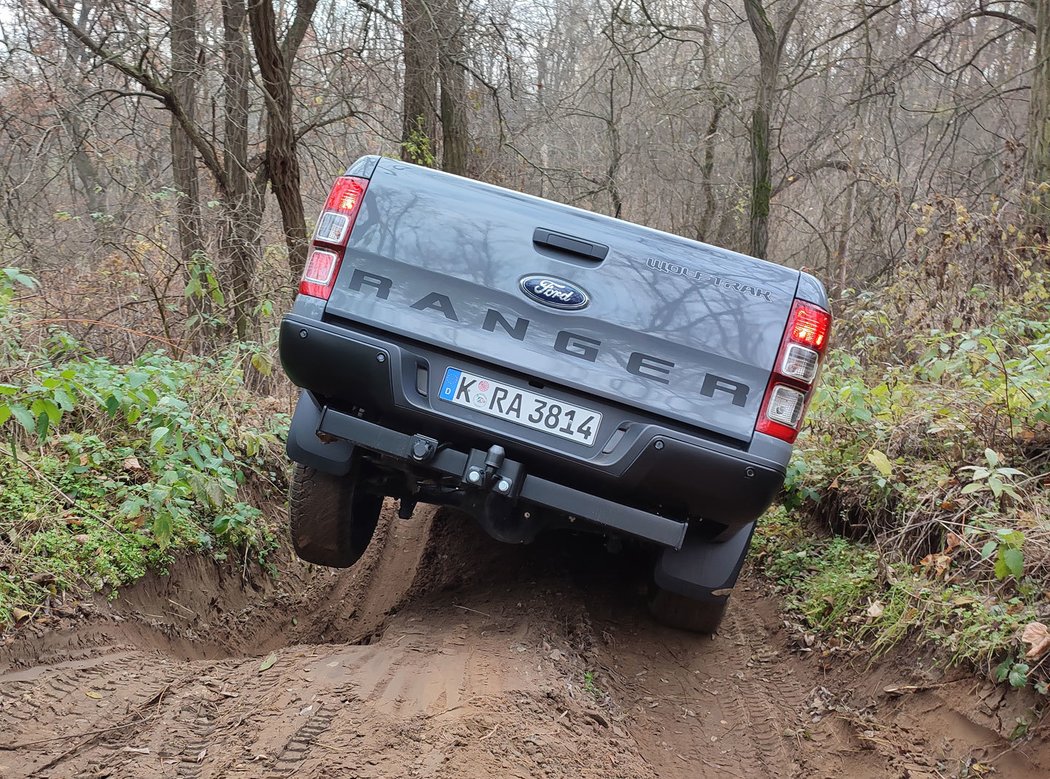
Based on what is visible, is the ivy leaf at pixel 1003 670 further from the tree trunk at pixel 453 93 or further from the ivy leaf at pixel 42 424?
the tree trunk at pixel 453 93

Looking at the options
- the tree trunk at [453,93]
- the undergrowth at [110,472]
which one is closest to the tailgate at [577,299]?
the undergrowth at [110,472]

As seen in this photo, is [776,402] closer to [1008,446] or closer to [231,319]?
[1008,446]

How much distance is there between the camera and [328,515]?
399cm

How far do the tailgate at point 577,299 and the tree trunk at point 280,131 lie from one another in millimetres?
4681

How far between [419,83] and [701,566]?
789 centimetres

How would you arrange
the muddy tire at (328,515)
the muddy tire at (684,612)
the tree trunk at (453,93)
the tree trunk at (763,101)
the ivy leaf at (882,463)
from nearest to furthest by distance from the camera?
1. the muddy tire at (328,515)
2. the muddy tire at (684,612)
3. the ivy leaf at (882,463)
4. the tree trunk at (453,93)
5. the tree trunk at (763,101)

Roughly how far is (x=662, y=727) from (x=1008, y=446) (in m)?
2.56

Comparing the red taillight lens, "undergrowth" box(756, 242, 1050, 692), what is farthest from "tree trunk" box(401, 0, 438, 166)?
the red taillight lens

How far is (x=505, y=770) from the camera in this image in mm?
2682

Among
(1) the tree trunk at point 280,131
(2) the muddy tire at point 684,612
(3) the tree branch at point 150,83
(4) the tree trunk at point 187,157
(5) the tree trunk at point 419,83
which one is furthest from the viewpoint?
(5) the tree trunk at point 419,83

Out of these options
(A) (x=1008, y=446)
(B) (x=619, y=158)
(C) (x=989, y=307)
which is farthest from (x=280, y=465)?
(B) (x=619, y=158)

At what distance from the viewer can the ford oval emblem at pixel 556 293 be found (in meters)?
3.29

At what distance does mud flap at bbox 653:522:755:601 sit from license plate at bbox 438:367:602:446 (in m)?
0.82

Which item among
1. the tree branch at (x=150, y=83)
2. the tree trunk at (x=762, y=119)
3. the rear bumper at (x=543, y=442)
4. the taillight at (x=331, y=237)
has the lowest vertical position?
the rear bumper at (x=543, y=442)
